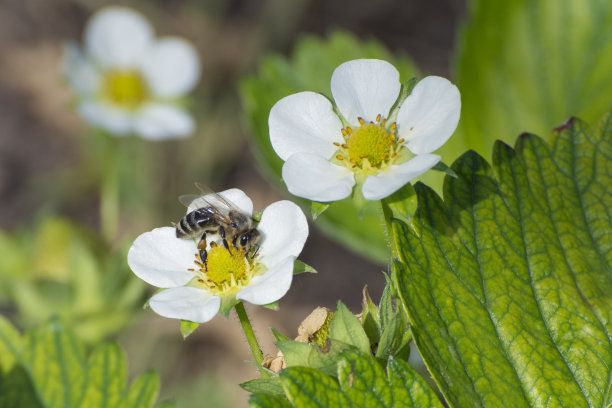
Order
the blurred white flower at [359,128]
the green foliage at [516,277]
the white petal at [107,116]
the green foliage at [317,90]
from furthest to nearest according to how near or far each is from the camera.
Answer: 1. the white petal at [107,116]
2. the green foliage at [317,90]
3. the blurred white flower at [359,128]
4. the green foliage at [516,277]

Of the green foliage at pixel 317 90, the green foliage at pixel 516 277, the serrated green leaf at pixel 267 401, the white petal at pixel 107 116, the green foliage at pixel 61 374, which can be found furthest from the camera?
the white petal at pixel 107 116

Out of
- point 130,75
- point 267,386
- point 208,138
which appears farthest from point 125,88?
point 267,386

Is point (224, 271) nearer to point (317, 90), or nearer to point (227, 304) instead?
point (227, 304)

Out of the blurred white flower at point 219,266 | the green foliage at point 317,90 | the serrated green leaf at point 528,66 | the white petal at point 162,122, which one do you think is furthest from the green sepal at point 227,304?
the white petal at point 162,122

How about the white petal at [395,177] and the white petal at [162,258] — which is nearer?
the white petal at [395,177]

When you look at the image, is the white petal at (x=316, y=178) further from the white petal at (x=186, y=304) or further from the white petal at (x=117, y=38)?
the white petal at (x=117, y=38)
